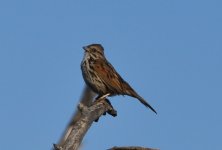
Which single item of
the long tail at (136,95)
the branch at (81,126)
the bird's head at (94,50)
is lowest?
the branch at (81,126)

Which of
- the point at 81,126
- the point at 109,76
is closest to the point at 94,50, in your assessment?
the point at 109,76

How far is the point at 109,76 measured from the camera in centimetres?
1096

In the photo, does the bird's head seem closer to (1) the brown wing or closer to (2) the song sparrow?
(2) the song sparrow

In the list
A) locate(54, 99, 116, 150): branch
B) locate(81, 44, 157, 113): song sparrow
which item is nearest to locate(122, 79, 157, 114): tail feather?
locate(81, 44, 157, 113): song sparrow

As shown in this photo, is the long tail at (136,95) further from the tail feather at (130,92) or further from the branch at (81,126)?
the branch at (81,126)

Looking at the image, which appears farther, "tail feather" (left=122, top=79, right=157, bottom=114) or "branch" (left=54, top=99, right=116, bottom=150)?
"tail feather" (left=122, top=79, right=157, bottom=114)

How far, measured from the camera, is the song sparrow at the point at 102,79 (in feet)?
35.2

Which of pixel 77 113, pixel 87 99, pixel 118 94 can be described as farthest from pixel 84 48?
pixel 77 113

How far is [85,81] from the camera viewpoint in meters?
10.9

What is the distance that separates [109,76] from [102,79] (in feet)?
0.55

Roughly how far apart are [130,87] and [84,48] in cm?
118

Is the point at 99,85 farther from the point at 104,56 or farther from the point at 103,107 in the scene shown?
the point at 103,107

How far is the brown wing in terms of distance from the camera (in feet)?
35.5

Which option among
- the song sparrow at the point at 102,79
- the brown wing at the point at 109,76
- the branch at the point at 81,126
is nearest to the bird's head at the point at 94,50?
the song sparrow at the point at 102,79
